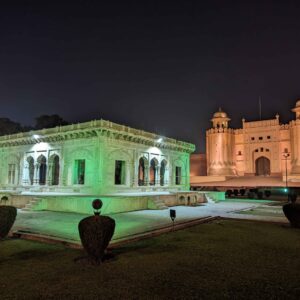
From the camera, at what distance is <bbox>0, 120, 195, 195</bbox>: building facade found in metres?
19.8

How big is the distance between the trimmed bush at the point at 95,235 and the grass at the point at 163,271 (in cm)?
30

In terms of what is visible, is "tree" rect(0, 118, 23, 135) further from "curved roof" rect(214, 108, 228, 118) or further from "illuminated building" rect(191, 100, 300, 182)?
"curved roof" rect(214, 108, 228, 118)

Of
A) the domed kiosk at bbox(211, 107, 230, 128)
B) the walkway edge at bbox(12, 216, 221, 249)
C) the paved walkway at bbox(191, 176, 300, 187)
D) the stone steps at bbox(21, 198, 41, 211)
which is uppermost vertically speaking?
the domed kiosk at bbox(211, 107, 230, 128)

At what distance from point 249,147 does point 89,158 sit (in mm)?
36815

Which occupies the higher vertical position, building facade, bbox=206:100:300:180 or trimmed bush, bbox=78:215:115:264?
building facade, bbox=206:100:300:180

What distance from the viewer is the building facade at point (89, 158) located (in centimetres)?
1975

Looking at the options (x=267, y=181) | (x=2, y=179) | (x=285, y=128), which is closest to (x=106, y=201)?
(x=2, y=179)

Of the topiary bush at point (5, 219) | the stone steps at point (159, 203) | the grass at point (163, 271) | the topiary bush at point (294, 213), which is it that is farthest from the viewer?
the stone steps at point (159, 203)

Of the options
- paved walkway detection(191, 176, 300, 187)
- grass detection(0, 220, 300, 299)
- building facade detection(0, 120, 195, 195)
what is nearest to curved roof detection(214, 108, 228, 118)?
paved walkway detection(191, 176, 300, 187)

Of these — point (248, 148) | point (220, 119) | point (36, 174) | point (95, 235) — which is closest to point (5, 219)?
point (95, 235)

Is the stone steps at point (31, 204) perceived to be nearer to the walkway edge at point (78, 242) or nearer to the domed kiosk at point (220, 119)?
the walkway edge at point (78, 242)

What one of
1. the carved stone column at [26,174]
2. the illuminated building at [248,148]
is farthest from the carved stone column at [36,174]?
the illuminated building at [248,148]

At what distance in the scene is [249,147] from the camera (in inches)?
1983

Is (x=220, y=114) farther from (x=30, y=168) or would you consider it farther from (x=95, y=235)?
(x=95, y=235)
